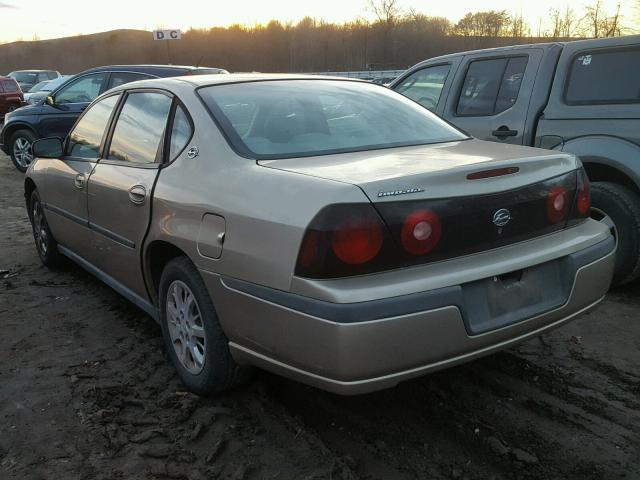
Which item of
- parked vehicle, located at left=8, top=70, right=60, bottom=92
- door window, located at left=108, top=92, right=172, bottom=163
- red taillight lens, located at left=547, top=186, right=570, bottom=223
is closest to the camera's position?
red taillight lens, located at left=547, top=186, right=570, bottom=223

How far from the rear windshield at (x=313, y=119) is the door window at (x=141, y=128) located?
35cm

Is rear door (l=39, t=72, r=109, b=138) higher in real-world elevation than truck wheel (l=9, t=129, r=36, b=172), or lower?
higher

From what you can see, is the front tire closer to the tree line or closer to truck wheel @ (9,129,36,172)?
truck wheel @ (9,129,36,172)

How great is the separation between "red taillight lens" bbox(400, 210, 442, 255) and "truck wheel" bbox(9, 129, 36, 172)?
10.6m

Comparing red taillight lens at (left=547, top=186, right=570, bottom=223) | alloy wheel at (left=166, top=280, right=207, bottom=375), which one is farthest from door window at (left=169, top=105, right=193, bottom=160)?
red taillight lens at (left=547, top=186, right=570, bottom=223)

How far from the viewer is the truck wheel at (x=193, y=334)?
2.84 metres

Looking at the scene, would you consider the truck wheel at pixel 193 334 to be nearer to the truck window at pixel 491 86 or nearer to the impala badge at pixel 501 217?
the impala badge at pixel 501 217

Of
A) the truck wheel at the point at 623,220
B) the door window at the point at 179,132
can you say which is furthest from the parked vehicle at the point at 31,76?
the truck wheel at the point at 623,220

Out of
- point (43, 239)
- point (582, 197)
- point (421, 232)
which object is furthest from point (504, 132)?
point (43, 239)

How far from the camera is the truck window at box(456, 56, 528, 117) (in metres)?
5.28

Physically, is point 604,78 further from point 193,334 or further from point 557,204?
point 193,334

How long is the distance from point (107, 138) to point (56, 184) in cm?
92

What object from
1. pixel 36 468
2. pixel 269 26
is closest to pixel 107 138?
pixel 36 468

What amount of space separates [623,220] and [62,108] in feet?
31.5
